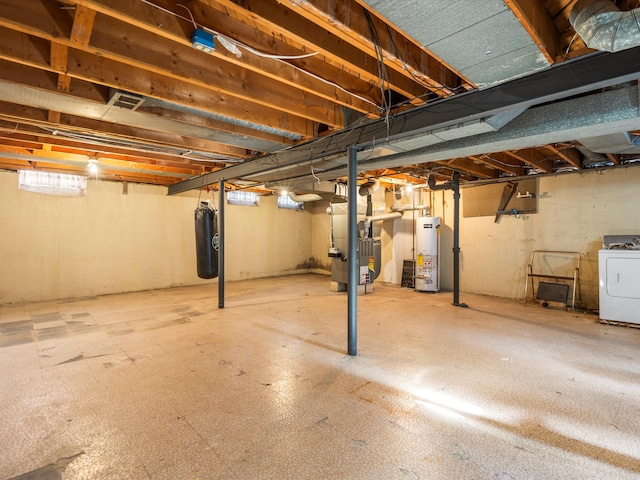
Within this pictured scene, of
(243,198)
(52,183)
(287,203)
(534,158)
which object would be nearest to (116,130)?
(52,183)

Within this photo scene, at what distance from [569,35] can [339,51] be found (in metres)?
1.32

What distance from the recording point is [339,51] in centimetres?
196

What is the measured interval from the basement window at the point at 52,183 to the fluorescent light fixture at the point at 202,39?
5.38 metres

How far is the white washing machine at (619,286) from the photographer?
12.7 feet

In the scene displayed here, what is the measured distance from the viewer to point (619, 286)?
397cm

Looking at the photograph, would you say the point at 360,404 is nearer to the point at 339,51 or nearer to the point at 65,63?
the point at 339,51

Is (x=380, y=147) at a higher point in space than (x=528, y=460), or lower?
higher

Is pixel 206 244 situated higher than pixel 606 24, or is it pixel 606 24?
pixel 606 24

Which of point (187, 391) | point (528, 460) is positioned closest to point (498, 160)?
point (528, 460)

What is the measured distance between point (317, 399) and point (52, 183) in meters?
6.07

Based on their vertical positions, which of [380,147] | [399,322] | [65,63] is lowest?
[399,322]

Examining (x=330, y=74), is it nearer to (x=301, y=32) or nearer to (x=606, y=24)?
(x=301, y=32)

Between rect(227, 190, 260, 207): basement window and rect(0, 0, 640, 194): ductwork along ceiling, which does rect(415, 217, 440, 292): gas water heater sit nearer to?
rect(0, 0, 640, 194): ductwork along ceiling

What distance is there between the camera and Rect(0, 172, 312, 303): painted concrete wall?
5.23 meters
